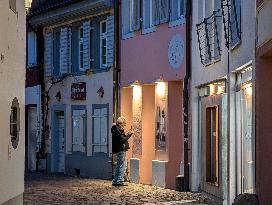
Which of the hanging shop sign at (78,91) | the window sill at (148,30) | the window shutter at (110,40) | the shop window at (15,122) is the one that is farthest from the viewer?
the hanging shop sign at (78,91)

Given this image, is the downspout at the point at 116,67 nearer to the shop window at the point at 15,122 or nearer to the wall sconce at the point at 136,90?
the wall sconce at the point at 136,90

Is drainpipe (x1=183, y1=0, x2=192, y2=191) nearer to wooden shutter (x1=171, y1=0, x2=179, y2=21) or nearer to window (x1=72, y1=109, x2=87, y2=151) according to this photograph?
wooden shutter (x1=171, y1=0, x2=179, y2=21)

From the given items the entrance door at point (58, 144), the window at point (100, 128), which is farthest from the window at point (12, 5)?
the entrance door at point (58, 144)

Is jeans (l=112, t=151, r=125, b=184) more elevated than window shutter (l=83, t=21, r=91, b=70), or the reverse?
window shutter (l=83, t=21, r=91, b=70)

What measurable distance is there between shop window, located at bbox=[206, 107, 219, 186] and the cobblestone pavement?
542 millimetres

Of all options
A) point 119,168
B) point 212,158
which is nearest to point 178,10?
point 212,158

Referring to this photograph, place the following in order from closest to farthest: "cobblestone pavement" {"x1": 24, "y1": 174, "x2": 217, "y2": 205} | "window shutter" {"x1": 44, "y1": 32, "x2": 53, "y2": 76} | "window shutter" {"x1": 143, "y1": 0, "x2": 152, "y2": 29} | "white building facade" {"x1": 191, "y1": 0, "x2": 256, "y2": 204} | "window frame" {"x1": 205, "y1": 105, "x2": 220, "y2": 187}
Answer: "white building facade" {"x1": 191, "y1": 0, "x2": 256, "y2": 204} → "cobblestone pavement" {"x1": 24, "y1": 174, "x2": 217, "y2": 205} → "window frame" {"x1": 205, "y1": 105, "x2": 220, "y2": 187} → "window shutter" {"x1": 143, "y1": 0, "x2": 152, "y2": 29} → "window shutter" {"x1": 44, "y1": 32, "x2": 53, "y2": 76}

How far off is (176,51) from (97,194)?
4.31 metres

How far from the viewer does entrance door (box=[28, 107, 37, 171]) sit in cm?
3117

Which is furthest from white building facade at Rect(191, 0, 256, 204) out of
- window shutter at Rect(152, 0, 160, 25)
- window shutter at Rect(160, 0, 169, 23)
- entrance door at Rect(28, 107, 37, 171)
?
entrance door at Rect(28, 107, 37, 171)

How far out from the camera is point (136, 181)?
910 inches

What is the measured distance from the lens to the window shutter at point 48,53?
29.5m

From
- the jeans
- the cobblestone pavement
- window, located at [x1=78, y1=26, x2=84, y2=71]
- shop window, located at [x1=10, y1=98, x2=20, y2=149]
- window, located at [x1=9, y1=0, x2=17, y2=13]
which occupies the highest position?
window, located at [x1=78, y1=26, x2=84, y2=71]

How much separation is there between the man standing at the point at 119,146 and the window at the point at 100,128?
2.93m
